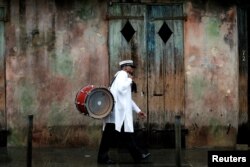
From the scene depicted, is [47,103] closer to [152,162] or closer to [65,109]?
[65,109]

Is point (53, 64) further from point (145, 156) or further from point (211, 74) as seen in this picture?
point (211, 74)

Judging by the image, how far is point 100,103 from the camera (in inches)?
483

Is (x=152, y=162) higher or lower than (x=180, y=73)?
lower

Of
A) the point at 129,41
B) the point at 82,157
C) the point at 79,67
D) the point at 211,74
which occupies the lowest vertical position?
the point at 82,157

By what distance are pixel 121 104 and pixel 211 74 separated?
2779 millimetres

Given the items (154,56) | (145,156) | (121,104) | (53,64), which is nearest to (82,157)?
(145,156)

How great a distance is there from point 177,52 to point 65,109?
8.80 ft

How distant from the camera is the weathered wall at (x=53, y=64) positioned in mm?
13992

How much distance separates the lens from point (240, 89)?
14.2 metres

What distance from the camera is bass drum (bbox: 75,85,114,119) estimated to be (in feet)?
40.0

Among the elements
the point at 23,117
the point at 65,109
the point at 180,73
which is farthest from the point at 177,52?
the point at 23,117

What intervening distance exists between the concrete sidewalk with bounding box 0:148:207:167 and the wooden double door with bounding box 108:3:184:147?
80cm

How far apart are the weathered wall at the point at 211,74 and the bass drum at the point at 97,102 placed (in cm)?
253
